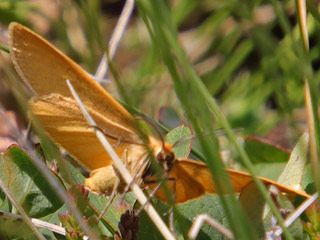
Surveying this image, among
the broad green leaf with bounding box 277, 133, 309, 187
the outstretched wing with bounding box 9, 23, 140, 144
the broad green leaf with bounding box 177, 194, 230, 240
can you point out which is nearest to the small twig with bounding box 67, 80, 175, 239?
the outstretched wing with bounding box 9, 23, 140, 144

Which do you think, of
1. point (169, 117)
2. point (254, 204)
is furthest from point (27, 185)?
point (169, 117)

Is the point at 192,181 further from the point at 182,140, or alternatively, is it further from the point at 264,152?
the point at 264,152

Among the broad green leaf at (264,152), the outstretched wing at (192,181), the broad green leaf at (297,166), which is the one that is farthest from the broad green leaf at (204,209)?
the broad green leaf at (264,152)

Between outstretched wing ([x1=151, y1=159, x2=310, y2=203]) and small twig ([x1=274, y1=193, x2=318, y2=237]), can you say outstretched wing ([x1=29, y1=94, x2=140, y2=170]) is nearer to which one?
outstretched wing ([x1=151, y1=159, x2=310, y2=203])

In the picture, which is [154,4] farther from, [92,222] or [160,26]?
[92,222]

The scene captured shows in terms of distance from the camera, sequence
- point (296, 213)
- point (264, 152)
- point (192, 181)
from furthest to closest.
Answer: point (264, 152) < point (192, 181) < point (296, 213)
